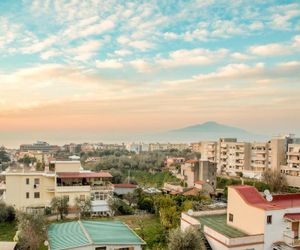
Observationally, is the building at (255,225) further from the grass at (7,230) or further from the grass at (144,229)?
the grass at (7,230)

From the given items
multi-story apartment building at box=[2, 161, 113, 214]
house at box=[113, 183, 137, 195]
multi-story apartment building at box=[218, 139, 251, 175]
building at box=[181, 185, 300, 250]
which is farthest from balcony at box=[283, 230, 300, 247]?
multi-story apartment building at box=[218, 139, 251, 175]

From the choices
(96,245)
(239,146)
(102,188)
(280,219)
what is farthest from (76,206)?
(239,146)

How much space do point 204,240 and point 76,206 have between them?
15725 mm

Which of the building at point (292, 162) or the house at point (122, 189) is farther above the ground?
the building at point (292, 162)

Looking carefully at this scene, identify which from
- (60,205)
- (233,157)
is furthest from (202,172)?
(60,205)

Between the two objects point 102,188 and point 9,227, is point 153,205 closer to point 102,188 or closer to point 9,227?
point 102,188

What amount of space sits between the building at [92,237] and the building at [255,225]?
4372 millimetres

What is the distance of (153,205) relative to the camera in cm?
3438

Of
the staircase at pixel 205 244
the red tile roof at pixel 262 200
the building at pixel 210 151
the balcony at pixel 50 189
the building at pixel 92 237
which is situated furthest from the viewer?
the building at pixel 210 151

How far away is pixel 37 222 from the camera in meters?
22.7

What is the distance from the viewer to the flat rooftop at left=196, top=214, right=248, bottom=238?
20970mm

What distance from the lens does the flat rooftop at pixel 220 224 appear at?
68.8ft

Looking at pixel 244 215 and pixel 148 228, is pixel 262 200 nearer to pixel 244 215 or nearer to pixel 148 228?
pixel 244 215

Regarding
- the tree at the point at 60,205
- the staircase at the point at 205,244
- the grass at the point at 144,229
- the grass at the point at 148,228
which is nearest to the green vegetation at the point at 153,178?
the grass at the point at 148,228
